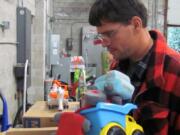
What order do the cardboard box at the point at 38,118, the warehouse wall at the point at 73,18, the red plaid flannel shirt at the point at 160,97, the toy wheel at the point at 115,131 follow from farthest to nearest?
1. the warehouse wall at the point at 73,18
2. the cardboard box at the point at 38,118
3. the red plaid flannel shirt at the point at 160,97
4. the toy wheel at the point at 115,131

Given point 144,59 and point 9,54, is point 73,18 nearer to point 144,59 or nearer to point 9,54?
point 9,54

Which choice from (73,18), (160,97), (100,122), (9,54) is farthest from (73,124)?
(73,18)

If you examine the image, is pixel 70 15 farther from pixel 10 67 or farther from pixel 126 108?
pixel 126 108

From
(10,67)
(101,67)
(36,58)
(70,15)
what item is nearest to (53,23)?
(70,15)

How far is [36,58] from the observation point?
595cm

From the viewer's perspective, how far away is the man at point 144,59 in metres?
1.12

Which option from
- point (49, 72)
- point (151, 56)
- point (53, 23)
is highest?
point (53, 23)

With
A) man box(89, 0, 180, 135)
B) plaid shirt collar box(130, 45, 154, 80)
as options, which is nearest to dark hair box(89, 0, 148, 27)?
man box(89, 0, 180, 135)

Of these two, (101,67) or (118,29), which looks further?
(101,67)

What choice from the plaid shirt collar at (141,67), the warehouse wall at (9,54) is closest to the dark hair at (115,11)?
the plaid shirt collar at (141,67)

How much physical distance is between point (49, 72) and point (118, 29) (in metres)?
5.92

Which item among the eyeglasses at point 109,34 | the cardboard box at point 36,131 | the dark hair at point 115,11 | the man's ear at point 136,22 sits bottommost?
the cardboard box at point 36,131

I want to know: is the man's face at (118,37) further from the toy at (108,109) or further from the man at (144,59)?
the toy at (108,109)

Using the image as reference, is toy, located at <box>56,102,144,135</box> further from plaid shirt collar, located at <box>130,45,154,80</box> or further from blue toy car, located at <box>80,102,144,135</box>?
plaid shirt collar, located at <box>130,45,154,80</box>
